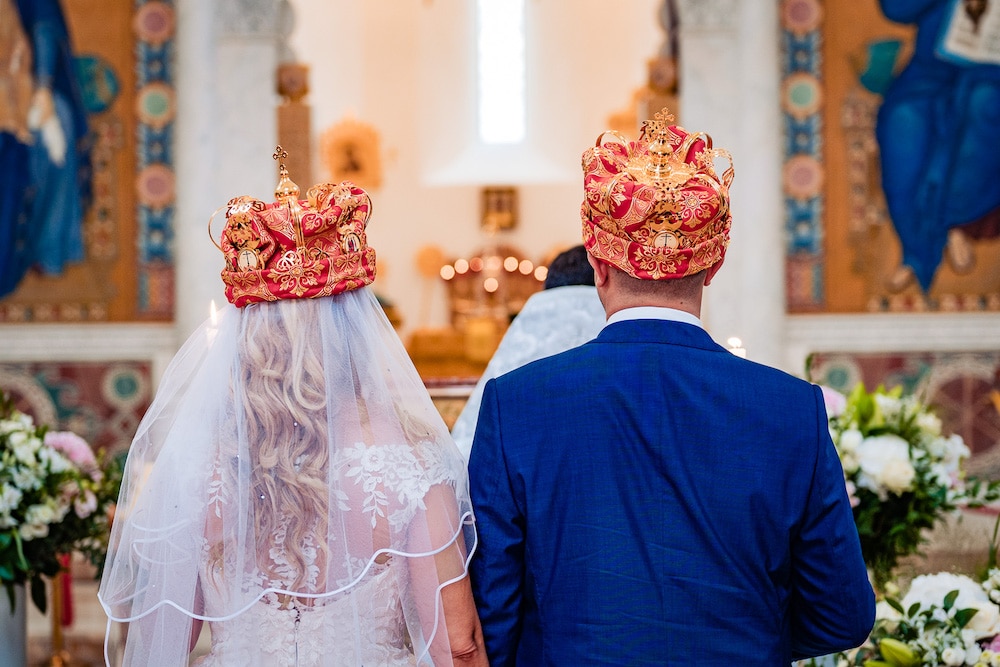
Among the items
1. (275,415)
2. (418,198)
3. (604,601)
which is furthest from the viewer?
(418,198)

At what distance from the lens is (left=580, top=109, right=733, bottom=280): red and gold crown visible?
1985 millimetres

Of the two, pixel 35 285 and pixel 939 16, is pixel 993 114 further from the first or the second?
pixel 35 285

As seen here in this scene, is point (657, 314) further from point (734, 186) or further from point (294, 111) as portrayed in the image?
point (294, 111)

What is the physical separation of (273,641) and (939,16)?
667 centimetres

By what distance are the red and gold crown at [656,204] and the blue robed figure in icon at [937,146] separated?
563 centimetres

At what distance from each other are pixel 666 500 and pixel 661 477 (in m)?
0.04

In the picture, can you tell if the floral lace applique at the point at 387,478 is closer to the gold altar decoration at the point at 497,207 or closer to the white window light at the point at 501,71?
the gold altar decoration at the point at 497,207

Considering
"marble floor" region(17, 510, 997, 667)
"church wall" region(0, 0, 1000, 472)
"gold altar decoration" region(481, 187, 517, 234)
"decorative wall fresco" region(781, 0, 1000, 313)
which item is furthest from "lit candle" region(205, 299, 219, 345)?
"gold altar decoration" region(481, 187, 517, 234)

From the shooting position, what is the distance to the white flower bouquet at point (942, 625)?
8.42ft

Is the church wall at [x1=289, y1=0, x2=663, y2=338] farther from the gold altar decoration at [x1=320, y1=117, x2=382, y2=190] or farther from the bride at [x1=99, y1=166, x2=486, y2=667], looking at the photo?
the bride at [x1=99, y1=166, x2=486, y2=667]

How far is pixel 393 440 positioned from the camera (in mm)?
2180

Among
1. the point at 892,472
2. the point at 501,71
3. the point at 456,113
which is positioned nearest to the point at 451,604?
the point at 892,472

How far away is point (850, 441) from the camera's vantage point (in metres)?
3.15

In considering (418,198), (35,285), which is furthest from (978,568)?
(418,198)
